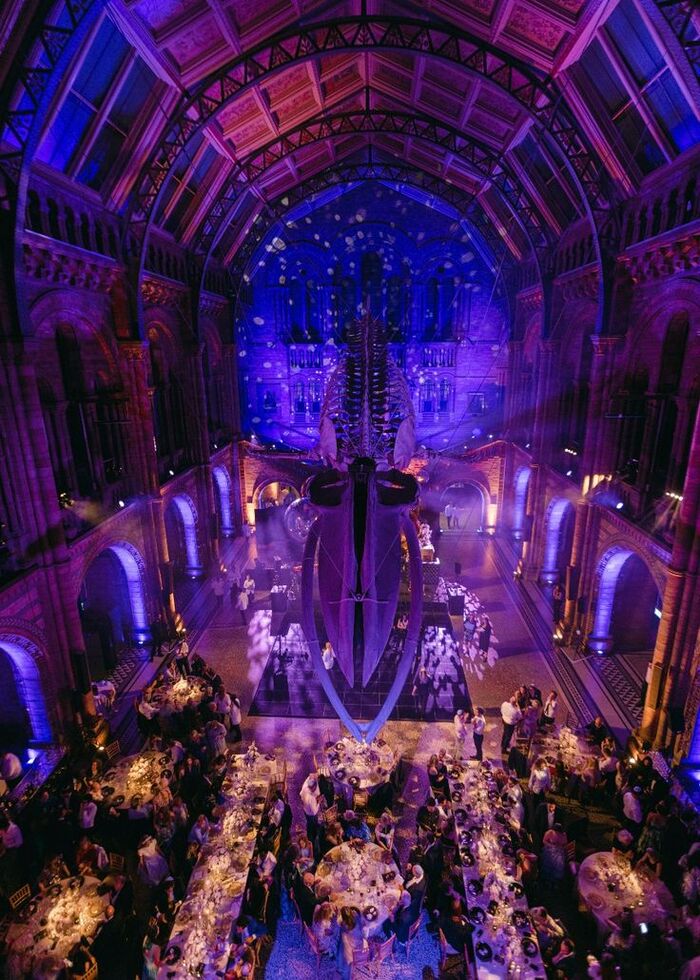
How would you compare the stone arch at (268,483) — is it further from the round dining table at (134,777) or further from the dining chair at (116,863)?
the dining chair at (116,863)

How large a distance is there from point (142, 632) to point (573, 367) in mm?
15333

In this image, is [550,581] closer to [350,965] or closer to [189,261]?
[350,965]

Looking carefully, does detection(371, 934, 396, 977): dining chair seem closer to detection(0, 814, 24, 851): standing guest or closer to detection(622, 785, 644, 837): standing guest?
detection(622, 785, 644, 837): standing guest

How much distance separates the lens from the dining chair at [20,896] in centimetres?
811

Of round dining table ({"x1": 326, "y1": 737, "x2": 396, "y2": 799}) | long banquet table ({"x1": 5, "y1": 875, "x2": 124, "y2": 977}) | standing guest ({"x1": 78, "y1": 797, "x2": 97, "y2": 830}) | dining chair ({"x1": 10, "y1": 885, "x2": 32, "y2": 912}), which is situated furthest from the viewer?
round dining table ({"x1": 326, "y1": 737, "x2": 396, "y2": 799})

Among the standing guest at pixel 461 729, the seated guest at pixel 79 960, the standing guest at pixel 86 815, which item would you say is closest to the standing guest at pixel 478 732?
the standing guest at pixel 461 729

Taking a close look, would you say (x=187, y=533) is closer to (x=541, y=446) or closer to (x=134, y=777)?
(x=134, y=777)

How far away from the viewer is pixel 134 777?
10.4 metres

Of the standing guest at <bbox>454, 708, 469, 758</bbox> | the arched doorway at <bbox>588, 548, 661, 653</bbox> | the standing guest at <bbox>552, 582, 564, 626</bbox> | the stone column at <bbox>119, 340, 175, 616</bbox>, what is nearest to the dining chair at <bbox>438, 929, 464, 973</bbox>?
the standing guest at <bbox>454, 708, 469, 758</bbox>

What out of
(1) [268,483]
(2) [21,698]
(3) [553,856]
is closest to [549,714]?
(3) [553,856]

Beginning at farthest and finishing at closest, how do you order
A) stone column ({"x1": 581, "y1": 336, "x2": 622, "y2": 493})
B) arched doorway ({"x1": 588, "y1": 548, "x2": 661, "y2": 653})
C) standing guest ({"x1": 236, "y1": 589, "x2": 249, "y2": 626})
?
standing guest ({"x1": 236, "y1": 589, "x2": 249, "y2": 626})
arched doorway ({"x1": 588, "y1": 548, "x2": 661, "y2": 653})
stone column ({"x1": 581, "y1": 336, "x2": 622, "y2": 493})

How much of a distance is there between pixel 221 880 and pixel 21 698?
6.20 metres

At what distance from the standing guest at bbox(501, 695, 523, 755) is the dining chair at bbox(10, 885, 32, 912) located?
8.59 m

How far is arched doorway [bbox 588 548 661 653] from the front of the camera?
14648mm
